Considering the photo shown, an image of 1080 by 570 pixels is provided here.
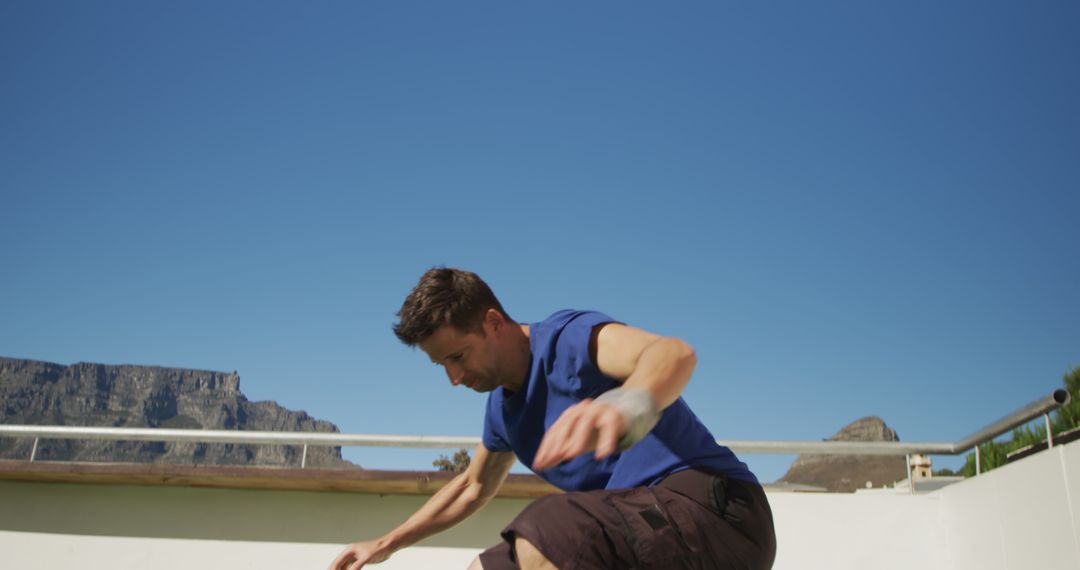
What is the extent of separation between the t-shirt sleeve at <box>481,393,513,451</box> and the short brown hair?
0.91ft

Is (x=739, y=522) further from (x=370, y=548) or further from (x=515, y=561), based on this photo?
(x=370, y=548)

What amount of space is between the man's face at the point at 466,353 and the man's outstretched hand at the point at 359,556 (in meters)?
0.61

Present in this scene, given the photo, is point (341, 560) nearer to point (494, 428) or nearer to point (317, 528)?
point (494, 428)

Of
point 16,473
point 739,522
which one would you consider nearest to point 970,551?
point 739,522

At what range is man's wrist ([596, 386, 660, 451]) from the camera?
1478mm

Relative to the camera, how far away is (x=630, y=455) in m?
2.04

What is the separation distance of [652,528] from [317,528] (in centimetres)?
332

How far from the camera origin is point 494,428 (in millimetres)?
2455

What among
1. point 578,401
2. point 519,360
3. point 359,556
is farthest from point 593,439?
point 359,556

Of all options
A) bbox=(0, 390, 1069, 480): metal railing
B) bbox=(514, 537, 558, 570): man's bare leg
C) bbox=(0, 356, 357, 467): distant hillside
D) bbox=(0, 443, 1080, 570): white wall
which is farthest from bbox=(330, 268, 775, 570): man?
bbox=(0, 356, 357, 467): distant hillside

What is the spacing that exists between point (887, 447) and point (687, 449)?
9.05ft

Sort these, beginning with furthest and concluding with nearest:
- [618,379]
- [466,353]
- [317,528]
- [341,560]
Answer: [317,528] < [341,560] < [466,353] < [618,379]

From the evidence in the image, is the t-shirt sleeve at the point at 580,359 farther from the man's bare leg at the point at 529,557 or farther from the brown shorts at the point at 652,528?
the man's bare leg at the point at 529,557

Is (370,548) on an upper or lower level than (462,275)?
lower
